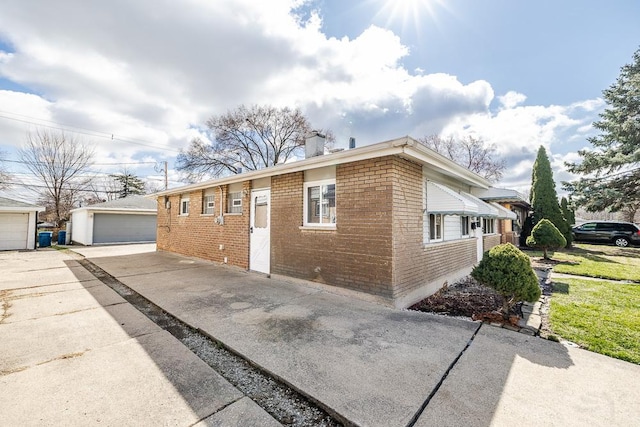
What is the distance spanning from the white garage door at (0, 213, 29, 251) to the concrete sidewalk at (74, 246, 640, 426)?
755 inches

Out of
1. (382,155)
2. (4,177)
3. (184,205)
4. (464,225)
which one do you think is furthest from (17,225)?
(464,225)

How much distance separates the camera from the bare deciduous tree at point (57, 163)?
918 inches

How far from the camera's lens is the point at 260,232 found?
8055 mm

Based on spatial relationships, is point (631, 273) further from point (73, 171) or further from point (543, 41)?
point (73, 171)

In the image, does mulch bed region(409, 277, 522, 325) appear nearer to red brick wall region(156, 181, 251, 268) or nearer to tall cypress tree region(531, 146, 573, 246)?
red brick wall region(156, 181, 251, 268)

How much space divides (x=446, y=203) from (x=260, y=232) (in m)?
5.26

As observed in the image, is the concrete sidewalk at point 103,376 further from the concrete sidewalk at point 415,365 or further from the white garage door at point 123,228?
the white garage door at point 123,228

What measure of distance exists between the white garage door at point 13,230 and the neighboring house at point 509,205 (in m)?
25.7

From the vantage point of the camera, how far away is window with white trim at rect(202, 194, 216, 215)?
10344 millimetres

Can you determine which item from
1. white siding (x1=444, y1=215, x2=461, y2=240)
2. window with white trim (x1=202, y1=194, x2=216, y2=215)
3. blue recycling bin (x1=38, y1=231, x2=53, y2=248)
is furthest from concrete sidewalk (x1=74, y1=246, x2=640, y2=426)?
blue recycling bin (x1=38, y1=231, x2=53, y2=248)

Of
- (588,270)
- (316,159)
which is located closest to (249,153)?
(316,159)

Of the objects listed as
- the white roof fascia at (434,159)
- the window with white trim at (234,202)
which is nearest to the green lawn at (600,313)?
the white roof fascia at (434,159)

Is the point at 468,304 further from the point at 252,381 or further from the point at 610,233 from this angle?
the point at 610,233

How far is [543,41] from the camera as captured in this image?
793 cm
